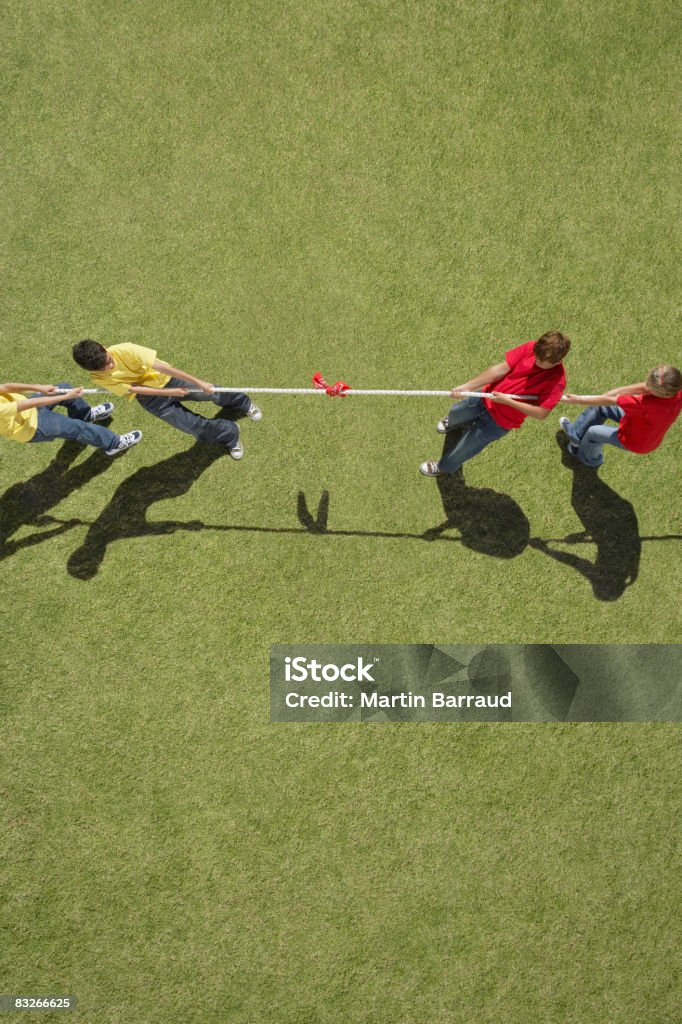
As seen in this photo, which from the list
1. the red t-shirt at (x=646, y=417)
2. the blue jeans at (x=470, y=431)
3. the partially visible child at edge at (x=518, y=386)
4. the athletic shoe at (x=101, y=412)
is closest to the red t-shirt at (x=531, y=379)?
the partially visible child at edge at (x=518, y=386)

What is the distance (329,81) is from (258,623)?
17.3 feet

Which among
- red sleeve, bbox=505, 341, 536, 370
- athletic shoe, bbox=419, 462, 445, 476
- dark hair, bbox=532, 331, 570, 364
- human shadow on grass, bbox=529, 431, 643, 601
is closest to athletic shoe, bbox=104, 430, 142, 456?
athletic shoe, bbox=419, 462, 445, 476

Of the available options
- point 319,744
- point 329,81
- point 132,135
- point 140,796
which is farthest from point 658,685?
point 132,135

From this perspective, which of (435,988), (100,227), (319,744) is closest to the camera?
(435,988)

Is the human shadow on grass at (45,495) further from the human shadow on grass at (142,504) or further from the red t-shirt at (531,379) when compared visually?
the red t-shirt at (531,379)

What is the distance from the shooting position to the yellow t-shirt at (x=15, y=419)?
4.84m

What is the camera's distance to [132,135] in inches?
247

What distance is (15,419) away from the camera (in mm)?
5031

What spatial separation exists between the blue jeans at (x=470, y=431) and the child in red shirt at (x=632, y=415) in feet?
2.05

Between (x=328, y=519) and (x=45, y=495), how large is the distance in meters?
2.60

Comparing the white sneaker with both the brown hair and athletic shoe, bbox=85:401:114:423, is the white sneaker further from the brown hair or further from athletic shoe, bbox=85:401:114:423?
the brown hair

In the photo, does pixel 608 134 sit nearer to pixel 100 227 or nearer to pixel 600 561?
pixel 600 561

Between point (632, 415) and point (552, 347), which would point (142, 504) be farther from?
point (632, 415)

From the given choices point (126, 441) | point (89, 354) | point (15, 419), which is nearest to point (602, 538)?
point (126, 441)
